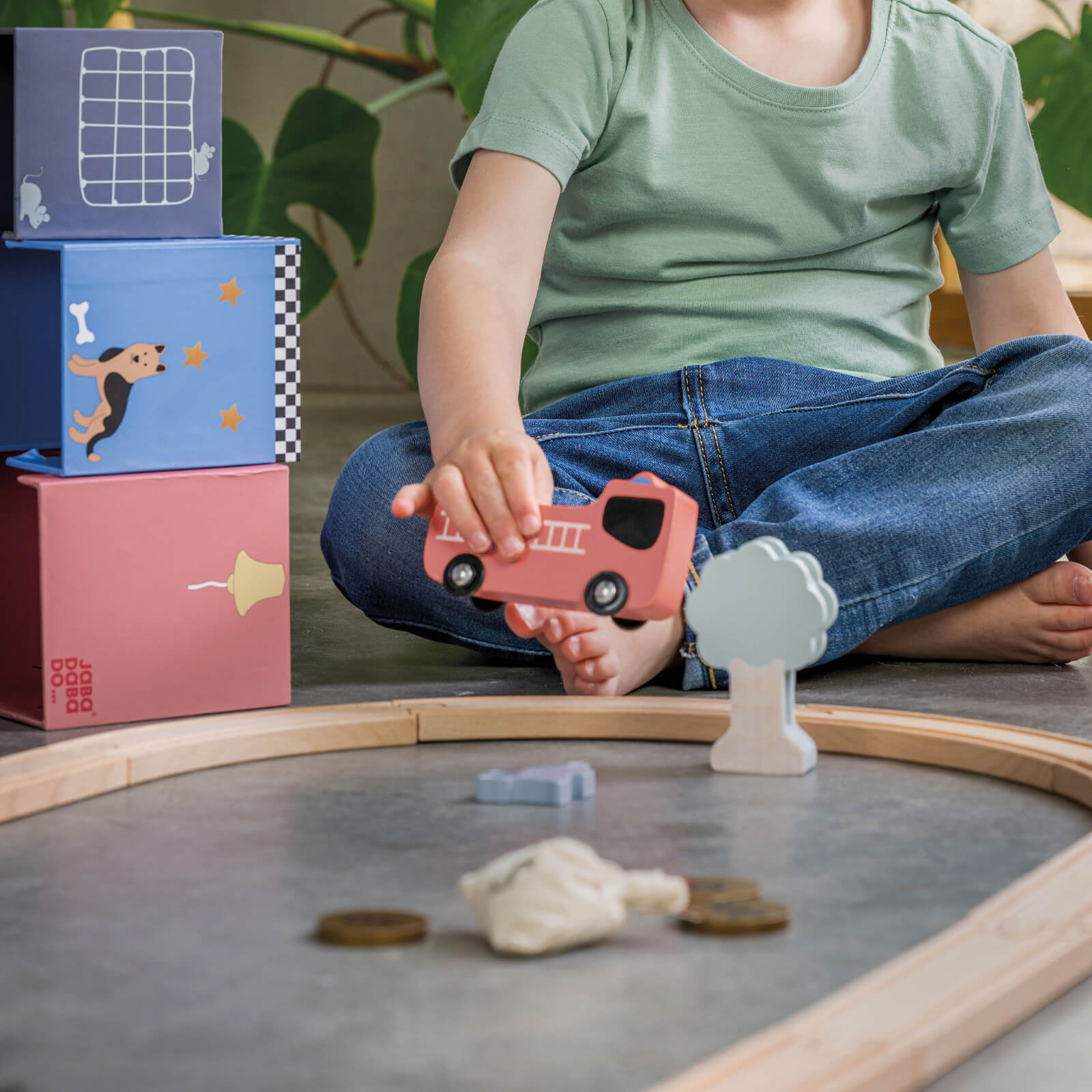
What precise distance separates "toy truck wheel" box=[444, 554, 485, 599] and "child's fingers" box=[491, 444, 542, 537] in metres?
Answer: 0.04

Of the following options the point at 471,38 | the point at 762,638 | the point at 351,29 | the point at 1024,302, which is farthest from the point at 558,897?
the point at 351,29

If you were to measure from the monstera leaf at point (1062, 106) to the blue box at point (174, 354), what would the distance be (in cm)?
127

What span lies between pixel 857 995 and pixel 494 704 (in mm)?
452

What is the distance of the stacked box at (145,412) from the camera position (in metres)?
0.97

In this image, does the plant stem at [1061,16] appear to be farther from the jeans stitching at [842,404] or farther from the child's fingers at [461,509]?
the child's fingers at [461,509]

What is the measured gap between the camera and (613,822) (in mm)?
778

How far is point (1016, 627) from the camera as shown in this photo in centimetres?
118

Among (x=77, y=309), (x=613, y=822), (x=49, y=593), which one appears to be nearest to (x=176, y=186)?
(x=77, y=309)

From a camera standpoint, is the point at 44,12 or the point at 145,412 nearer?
the point at 145,412

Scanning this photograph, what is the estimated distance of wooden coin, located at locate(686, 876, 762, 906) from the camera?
647 millimetres

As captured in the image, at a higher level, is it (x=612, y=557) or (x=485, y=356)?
(x=485, y=356)

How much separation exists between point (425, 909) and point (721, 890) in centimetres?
12

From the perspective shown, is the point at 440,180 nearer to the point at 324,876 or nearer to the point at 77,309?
the point at 77,309

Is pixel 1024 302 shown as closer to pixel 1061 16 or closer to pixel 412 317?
pixel 1061 16
